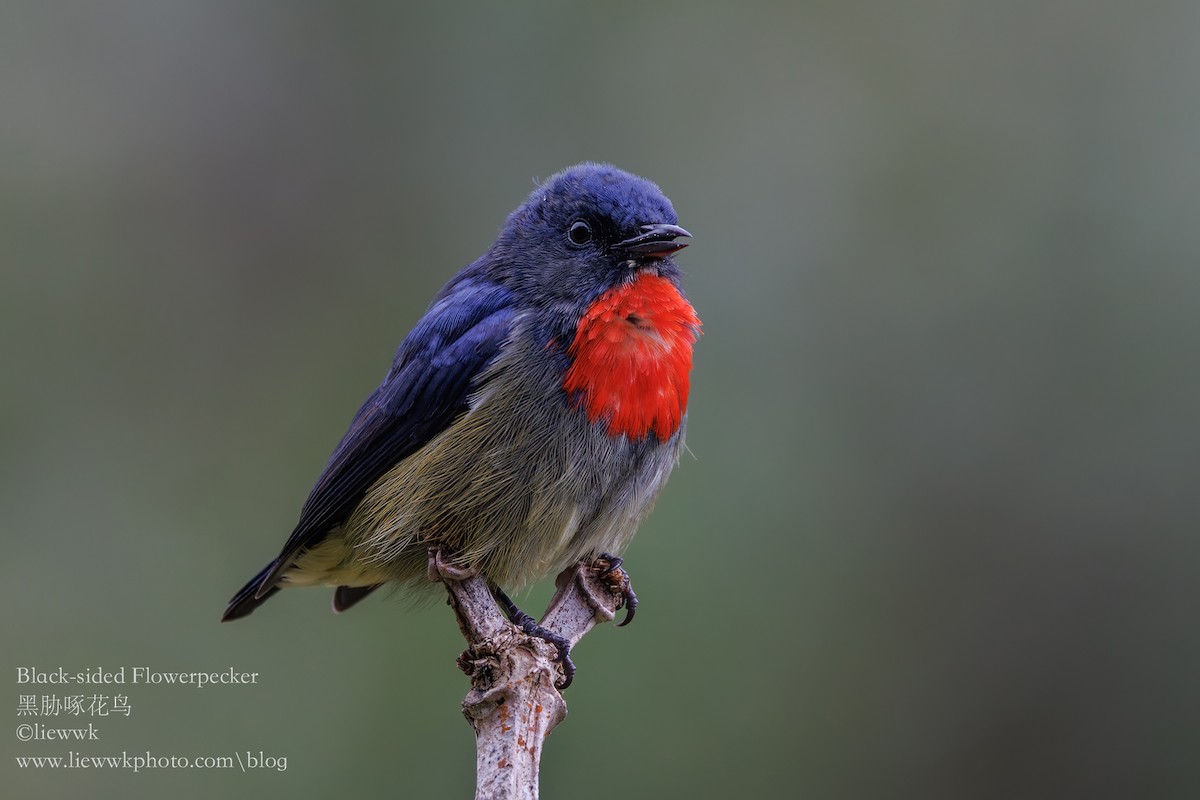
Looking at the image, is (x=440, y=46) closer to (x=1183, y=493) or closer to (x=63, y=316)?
(x=63, y=316)

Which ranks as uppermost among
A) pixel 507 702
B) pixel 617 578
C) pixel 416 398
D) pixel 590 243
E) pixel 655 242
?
pixel 590 243

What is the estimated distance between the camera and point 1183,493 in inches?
221

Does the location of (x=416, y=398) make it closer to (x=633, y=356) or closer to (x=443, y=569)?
Answer: (x=443, y=569)

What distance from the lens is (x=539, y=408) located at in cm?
378

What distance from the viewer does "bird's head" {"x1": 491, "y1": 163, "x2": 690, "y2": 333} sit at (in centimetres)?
387

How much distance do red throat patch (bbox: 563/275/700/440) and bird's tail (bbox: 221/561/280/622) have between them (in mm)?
1400

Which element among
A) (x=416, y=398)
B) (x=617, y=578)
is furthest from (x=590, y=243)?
(x=617, y=578)

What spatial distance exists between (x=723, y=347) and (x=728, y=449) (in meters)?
0.50

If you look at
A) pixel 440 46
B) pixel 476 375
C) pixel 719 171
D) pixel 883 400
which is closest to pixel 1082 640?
pixel 883 400

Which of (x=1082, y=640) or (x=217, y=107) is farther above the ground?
(x=217, y=107)

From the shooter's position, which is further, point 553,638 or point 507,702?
point 553,638

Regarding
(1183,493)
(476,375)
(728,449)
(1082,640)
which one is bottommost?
(1082,640)

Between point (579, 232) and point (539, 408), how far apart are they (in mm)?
632

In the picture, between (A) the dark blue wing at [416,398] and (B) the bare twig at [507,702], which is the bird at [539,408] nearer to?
(A) the dark blue wing at [416,398]
